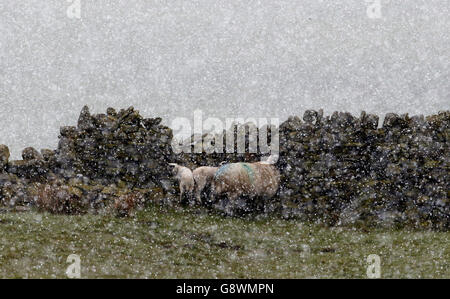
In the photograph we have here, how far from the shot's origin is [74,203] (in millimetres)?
16109

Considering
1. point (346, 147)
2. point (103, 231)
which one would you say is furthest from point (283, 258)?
point (346, 147)

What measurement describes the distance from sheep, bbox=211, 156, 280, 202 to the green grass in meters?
1.02

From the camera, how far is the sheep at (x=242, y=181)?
17359mm

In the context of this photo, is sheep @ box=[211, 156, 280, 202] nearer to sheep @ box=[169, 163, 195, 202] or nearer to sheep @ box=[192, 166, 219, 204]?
sheep @ box=[192, 166, 219, 204]

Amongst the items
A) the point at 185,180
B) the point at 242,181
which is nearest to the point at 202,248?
the point at 242,181

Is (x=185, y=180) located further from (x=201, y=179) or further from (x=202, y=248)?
(x=202, y=248)

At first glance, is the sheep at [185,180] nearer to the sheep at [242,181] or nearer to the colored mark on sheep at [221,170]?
the sheep at [242,181]

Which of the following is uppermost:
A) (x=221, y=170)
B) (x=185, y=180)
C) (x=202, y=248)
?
(x=221, y=170)

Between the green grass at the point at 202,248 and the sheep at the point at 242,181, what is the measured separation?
1022mm

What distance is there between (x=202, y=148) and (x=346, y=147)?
5.13m

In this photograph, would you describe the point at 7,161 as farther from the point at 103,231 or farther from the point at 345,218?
the point at 345,218

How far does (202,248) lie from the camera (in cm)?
1321

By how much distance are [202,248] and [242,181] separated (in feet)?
14.9

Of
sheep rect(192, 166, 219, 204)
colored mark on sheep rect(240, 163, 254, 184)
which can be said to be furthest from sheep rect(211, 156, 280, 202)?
sheep rect(192, 166, 219, 204)
